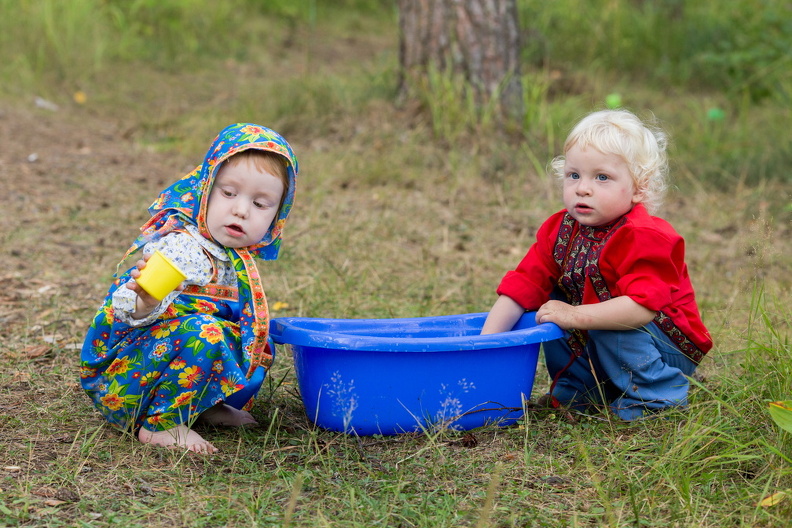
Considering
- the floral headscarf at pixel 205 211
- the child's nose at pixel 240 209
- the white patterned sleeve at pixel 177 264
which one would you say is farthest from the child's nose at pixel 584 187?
the white patterned sleeve at pixel 177 264

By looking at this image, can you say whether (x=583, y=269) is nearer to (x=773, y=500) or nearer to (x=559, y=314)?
(x=559, y=314)

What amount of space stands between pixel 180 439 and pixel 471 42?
11.6 ft

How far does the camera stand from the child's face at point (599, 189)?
2.41 m

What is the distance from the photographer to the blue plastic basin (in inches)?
88.3

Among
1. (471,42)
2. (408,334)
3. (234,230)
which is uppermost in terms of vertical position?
(471,42)

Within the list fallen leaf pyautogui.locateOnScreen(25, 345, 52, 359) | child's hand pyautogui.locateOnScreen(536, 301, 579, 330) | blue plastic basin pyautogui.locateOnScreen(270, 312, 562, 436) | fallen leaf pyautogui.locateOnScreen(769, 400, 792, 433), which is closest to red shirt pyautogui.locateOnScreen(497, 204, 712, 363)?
child's hand pyautogui.locateOnScreen(536, 301, 579, 330)

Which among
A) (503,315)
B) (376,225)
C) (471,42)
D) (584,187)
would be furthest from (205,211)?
(471,42)

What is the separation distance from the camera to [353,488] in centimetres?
202

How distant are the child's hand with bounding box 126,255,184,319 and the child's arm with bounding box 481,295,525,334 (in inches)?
40.1

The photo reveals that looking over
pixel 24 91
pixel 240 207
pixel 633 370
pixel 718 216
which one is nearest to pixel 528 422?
pixel 633 370

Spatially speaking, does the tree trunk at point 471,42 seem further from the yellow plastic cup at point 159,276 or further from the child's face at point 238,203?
the yellow plastic cup at point 159,276

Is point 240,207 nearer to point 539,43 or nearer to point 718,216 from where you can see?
point 718,216

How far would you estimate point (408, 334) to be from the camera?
267 cm

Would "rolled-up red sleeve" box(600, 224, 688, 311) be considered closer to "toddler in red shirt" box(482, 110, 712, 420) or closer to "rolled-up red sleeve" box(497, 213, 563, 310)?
"toddler in red shirt" box(482, 110, 712, 420)
